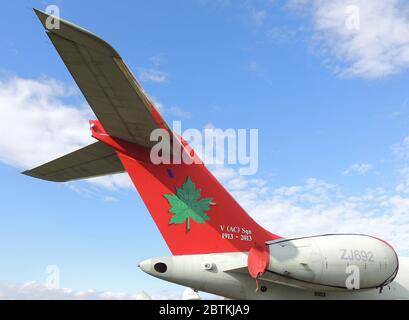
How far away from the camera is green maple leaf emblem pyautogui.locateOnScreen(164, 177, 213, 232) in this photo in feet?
24.9

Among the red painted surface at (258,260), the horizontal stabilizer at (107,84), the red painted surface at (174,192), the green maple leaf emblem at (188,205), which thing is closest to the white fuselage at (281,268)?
the red painted surface at (258,260)

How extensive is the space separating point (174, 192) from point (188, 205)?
1.21 ft

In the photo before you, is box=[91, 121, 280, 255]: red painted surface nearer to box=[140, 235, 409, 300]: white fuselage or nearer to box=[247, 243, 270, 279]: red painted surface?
box=[140, 235, 409, 300]: white fuselage

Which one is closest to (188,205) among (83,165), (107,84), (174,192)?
(174,192)

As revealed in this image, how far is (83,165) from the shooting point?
8773mm

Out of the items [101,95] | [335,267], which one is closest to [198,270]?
[335,267]

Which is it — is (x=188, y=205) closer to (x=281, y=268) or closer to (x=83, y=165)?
(x=281, y=268)

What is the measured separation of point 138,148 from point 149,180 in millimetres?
644

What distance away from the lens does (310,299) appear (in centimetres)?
782

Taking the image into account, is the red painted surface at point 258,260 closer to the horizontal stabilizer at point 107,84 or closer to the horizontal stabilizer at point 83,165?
the horizontal stabilizer at point 107,84

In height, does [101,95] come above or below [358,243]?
above

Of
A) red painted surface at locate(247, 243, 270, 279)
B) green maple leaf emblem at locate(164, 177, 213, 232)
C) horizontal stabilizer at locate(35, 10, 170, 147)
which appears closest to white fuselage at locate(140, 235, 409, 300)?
red painted surface at locate(247, 243, 270, 279)

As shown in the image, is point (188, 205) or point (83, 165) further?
point (83, 165)
